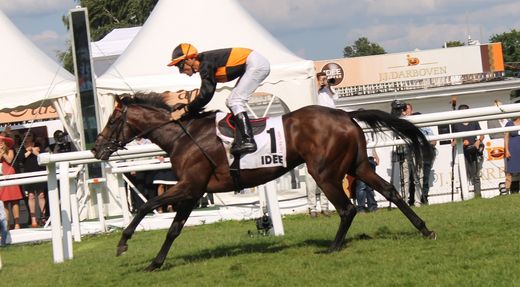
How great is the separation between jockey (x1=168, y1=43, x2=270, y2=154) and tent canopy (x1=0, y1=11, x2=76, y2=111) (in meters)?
7.94

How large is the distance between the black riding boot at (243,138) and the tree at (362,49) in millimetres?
115883

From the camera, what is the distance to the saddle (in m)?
8.27

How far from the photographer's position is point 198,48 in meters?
16.5

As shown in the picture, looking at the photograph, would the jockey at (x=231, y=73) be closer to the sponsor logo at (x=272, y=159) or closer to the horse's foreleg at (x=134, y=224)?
the sponsor logo at (x=272, y=159)

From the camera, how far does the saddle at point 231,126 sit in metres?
8.27

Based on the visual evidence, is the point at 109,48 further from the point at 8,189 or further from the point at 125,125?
the point at 125,125

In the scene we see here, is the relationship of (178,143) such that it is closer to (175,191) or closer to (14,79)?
(175,191)

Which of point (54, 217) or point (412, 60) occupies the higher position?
point (412, 60)

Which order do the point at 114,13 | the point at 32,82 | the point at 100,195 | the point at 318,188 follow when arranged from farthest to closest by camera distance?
the point at 114,13
the point at 32,82
the point at 100,195
the point at 318,188

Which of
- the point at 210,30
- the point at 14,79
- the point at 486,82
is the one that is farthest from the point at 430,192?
the point at 486,82

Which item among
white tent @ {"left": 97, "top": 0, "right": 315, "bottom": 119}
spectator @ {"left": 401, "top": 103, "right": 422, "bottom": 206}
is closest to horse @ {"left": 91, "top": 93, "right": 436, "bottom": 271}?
spectator @ {"left": 401, "top": 103, "right": 422, "bottom": 206}

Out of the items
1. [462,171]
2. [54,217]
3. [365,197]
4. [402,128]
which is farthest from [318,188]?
[54,217]

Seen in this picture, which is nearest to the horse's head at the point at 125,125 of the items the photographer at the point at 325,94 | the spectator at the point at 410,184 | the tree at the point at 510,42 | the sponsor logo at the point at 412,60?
the photographer at the point at 325,94

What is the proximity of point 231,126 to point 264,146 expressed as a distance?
1.30 feet
